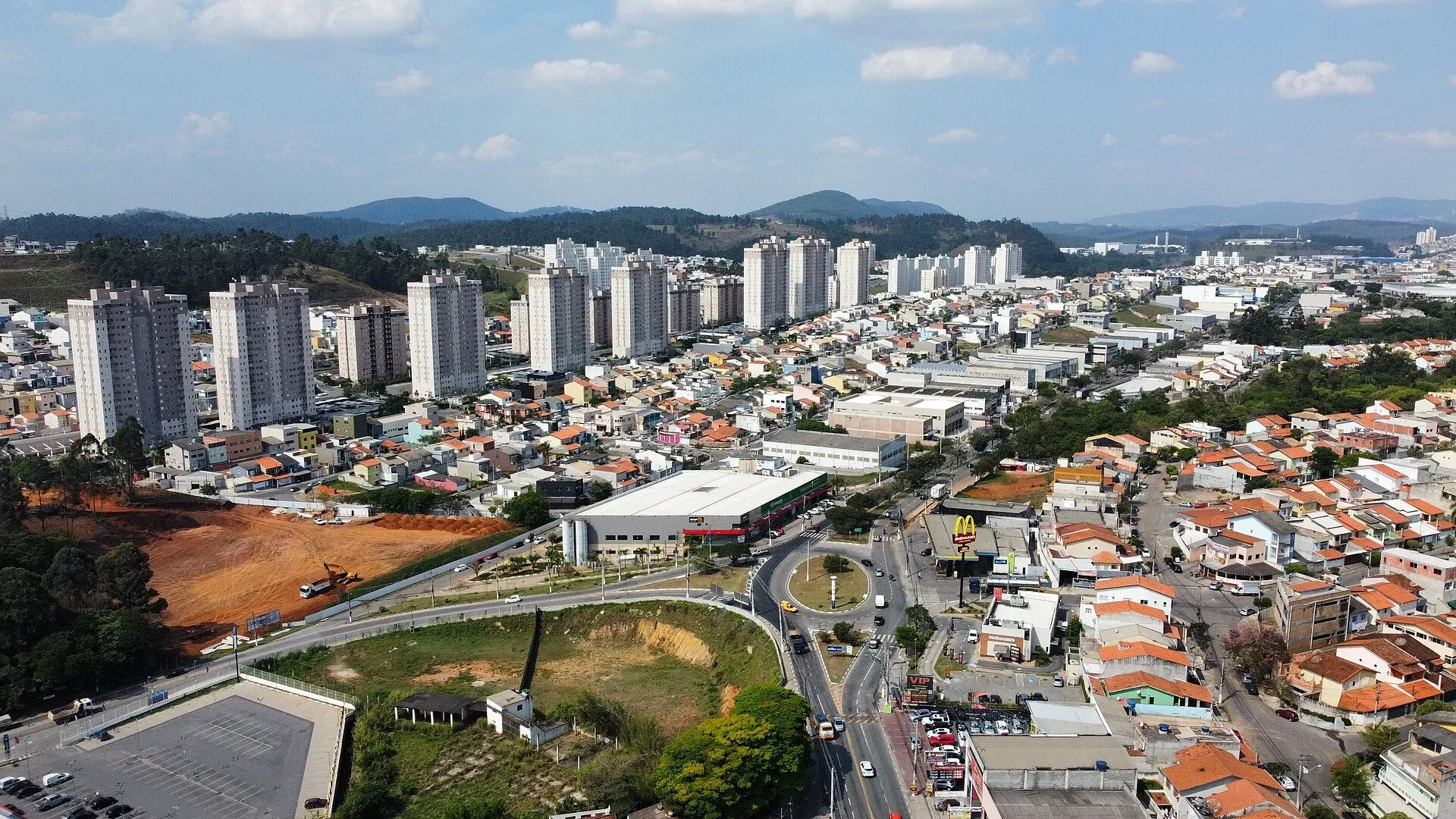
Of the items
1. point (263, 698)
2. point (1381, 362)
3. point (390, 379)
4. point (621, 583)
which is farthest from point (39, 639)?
point (1381, 362)

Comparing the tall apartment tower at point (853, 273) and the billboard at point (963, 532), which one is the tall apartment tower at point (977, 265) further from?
the billboard at point (963, 532)

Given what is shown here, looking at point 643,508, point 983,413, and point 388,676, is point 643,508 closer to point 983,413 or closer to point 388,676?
point 388,676

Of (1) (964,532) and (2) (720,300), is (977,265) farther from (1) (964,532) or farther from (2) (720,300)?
(1) (964,532)

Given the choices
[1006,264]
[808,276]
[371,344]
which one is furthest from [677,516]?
[1006,264]

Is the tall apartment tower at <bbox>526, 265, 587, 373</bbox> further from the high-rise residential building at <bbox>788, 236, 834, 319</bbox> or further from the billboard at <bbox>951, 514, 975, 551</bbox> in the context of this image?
the billboard at <bbox>951, 514, 975, 551</bbox>

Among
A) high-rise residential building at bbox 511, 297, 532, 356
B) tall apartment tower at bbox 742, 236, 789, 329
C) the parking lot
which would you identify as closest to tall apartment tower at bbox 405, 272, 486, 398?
high-rise residential building at bbox 511, 297, 532, 356

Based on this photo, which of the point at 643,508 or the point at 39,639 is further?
the point at 643,508

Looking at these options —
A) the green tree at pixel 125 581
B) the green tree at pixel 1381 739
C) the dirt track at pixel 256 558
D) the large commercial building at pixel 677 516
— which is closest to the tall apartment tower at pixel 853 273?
the large commercial building at pixel 677 516
